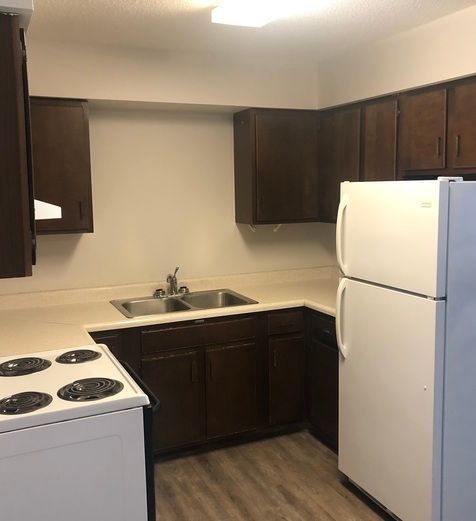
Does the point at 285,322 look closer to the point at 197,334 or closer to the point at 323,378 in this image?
the point at 323,378

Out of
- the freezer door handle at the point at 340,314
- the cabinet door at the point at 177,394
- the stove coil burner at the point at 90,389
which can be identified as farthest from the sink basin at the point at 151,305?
the stove coil burner at the point at 90,389

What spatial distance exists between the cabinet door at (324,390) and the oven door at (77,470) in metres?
1.61

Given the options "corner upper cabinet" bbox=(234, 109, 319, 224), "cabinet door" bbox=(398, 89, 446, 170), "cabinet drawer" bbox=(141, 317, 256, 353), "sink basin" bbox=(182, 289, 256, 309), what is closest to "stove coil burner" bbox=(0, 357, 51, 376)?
"cabinet drawer" bbox=(141, 317, 256, 353)

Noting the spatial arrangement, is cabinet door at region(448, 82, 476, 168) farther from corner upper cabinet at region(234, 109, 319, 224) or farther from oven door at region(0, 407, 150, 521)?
oven door at region(0, 407, 150, 521)

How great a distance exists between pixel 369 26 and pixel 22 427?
2.52 meters

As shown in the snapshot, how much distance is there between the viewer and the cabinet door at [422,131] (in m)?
2.89

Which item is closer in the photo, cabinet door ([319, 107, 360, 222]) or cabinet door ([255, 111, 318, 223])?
cabinet door ([319, 107, 360, 222])

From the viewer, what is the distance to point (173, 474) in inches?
127

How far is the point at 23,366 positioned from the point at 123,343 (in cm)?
91

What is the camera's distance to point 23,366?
7.38 ft

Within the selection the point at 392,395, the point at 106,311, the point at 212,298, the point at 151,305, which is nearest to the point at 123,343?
the point at 106,311

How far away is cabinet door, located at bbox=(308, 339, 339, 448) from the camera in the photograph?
10.8 feet

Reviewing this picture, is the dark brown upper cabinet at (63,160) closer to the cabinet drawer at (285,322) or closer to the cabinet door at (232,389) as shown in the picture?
the cabinet door at (232,389)

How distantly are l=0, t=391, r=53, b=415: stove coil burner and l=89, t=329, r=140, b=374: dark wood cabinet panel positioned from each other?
3.64 ft
